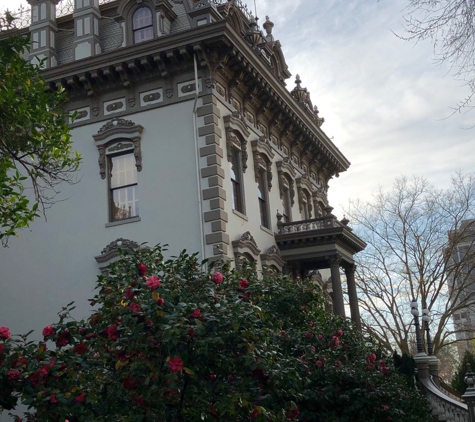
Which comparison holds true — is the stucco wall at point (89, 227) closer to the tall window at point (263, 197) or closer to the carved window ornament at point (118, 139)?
the carved window ornament at point (118, 139)

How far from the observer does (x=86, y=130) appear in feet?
70.5

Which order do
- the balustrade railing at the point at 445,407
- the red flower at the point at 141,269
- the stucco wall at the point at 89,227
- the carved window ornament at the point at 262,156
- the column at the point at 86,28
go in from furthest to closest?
1. the carved window ornament at the point at 262,156
2. the column at the point at 86,28
3. the stucco wall at the point at 89,227
4. the balustrade railing at the point at 445,407
5. the red flower at the point at 141,269

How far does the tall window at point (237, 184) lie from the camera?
21.2 metres

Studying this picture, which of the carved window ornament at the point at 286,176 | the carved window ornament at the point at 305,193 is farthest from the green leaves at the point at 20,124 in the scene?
the carved window ornament at the point at 305,193

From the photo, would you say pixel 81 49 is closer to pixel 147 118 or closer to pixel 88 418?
pixel 147 118

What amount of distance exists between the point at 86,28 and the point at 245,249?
9.18 metres

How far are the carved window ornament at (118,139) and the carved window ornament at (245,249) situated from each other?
12.3 feet

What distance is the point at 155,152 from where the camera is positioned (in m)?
20.3

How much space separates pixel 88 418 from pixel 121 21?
675 inches

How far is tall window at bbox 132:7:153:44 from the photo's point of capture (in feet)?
71.8

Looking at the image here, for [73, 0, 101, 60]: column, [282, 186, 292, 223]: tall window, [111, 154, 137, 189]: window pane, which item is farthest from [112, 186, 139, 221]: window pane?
[282, 186, 292, 223]: tall window

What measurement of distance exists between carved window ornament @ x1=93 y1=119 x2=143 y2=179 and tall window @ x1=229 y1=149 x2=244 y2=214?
297 centimetres

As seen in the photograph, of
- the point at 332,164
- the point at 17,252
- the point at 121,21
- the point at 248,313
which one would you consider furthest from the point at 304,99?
the point at 248,313

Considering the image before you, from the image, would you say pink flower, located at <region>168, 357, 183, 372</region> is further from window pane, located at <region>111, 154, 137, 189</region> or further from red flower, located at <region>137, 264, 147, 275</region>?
window pane, located at <region>111, 154, 137, 189</region>
